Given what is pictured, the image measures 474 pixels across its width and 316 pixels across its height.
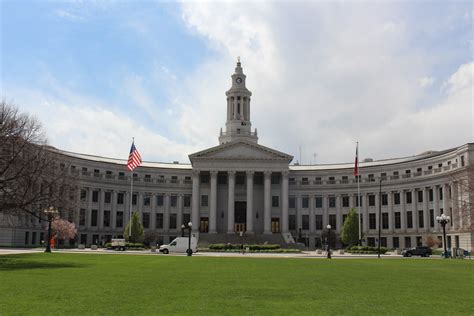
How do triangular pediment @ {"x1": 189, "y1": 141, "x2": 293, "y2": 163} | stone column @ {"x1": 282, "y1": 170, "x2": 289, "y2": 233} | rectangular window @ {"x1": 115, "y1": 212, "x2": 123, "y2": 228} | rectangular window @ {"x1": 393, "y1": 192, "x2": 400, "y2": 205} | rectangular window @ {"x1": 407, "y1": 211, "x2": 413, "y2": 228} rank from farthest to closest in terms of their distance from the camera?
rectangular window @ {"x1": 115, "y1": 212, "x2": 123, "y2": 228}, triangular pediment @ {"x1": 189, "y1": 141, "x2": 293, "y2": 163}, stone column @ {"x1": 282, "y1": 170, "x2": 289, "y2": 233}, rectangular window @ {"x1": 393, "y1": 192, "x2": 400, "y2": 205}, rectangular window @ {"x1": 407, "y1": 211, "x2": 413, "y2": 228}

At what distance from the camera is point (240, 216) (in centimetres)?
11262

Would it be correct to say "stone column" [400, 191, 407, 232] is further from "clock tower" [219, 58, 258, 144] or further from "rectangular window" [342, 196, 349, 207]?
"clock tower" [219, 58, 258, 144]

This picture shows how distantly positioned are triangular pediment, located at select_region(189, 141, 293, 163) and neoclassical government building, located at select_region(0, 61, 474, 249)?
0.21 metres

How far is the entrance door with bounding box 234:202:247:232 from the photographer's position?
11150 cm

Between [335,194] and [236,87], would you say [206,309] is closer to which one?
[335,194]

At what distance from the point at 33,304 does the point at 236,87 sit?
113 meters

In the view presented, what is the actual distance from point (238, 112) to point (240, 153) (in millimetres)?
18918

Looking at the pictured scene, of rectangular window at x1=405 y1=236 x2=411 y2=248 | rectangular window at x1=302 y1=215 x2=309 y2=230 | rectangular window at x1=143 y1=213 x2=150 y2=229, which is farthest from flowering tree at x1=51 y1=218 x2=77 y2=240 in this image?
rectangular window at x1=405 y1=236 x2=411 y2=248

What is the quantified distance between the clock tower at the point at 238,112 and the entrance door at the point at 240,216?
58.3 feet

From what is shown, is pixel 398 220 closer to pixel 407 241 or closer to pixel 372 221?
pixel 407 241

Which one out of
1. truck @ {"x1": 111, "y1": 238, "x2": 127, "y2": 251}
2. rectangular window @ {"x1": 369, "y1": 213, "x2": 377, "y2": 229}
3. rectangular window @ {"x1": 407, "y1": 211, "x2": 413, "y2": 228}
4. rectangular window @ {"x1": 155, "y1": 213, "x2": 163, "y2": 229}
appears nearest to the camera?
truck @ {"x1": 111, "y1": 238, "x2": 127, "y2": 251}

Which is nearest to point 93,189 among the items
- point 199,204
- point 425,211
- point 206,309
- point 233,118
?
point 199,204

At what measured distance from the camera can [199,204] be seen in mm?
111625

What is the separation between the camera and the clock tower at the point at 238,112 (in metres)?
123
